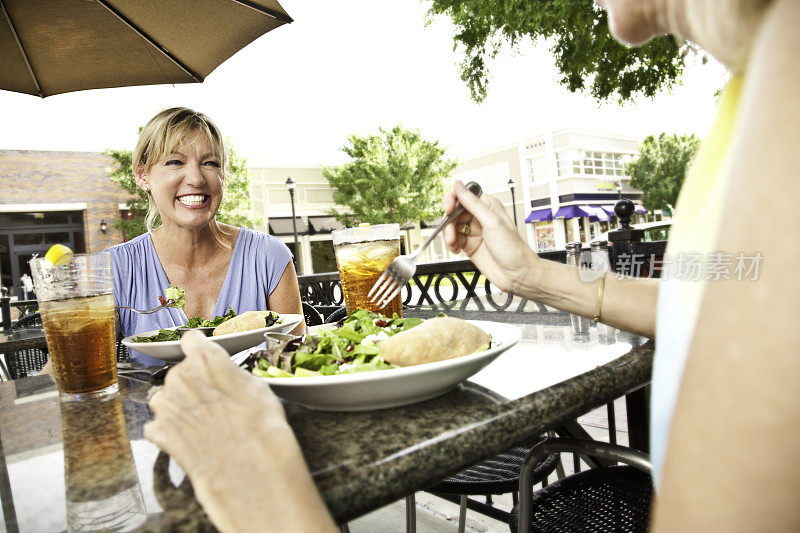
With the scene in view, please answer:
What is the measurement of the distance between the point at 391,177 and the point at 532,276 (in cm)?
2298

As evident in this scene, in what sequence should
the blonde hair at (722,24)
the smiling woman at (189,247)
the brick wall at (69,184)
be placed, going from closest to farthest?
1. the blonde hair at (722,24)
2. the smiling woman at (189,247)
3. the brick wall at (69,184)

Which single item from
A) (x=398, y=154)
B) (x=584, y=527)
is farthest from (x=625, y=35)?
(x=398, y=154)

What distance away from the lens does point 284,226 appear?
1121 inches

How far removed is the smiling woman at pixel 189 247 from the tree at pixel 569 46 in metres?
5.30

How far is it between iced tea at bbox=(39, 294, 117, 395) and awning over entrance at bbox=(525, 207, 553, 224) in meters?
33.4

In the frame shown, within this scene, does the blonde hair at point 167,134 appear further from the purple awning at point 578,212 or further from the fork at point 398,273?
the purple awning at point 578,212

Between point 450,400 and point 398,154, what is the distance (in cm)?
2401

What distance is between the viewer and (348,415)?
0.82 meters

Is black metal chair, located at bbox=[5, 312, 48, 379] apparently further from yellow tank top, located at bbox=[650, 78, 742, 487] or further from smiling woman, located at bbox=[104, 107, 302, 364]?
yellow tank top, located at bbox=[650, 78, 742, 487]

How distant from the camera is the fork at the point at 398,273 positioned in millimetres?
1418

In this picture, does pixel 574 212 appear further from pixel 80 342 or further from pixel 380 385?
pixel 380 385

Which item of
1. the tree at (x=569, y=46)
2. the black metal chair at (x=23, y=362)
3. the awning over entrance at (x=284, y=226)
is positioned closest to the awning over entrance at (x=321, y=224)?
the awning over entrance at (x=284, y=226)

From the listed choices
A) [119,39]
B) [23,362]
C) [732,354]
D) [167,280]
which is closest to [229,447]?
[732,354]

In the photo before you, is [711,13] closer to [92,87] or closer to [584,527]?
[584,527]
